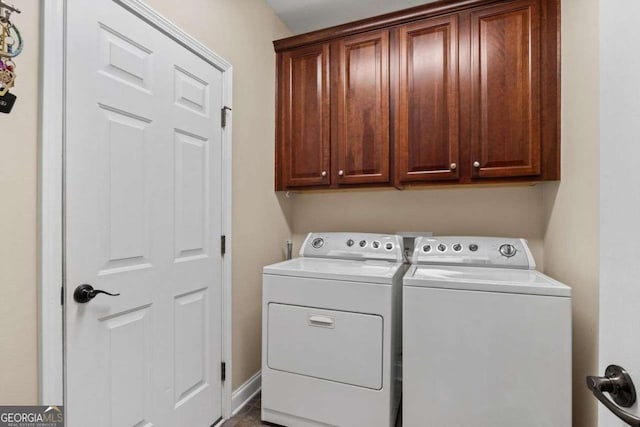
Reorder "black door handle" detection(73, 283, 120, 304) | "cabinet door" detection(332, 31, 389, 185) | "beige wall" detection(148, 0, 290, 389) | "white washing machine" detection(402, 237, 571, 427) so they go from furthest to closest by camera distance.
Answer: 1. "cabinet door" detection(332, 31, 389, 185)
2. "beige wall" detection(148, 0, 290, 389)
3. "white washing machine" detection(402, 237, 571, 427)
4. "black door handle" detection(73, 283, 120, 304)

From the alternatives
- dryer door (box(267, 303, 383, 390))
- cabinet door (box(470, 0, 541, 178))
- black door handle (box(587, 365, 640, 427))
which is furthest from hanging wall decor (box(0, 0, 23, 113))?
cabinet door (box(470, 0, 541, 178))

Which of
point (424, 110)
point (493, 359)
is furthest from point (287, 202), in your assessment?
point (493, 359)

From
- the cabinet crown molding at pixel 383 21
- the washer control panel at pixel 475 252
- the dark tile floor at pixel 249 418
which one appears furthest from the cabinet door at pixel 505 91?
the dark tile floor at pixel 249 418

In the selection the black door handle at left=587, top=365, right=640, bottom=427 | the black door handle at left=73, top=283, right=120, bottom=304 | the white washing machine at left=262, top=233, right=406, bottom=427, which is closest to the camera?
the black door handle at left=587, top=365, right=640, bottom=427

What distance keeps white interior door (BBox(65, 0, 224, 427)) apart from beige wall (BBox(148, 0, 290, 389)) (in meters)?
0.17

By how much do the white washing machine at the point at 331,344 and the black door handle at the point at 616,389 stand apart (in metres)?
1.04

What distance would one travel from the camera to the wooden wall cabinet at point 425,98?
1.72 meters

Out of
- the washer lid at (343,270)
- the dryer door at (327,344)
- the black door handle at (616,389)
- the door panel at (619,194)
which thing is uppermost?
the door panel at (619,194)

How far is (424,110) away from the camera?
6.37 feet

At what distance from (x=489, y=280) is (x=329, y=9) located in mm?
2121

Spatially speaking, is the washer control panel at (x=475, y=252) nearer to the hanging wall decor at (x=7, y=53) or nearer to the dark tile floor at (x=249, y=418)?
the dark tile floor at (x=249, y=418)

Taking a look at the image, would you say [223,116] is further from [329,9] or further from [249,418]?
[249,418]

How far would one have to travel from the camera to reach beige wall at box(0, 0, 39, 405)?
0.89 meters

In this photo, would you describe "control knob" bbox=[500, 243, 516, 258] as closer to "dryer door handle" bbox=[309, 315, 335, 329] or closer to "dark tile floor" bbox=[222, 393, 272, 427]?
"dryer door handle" bbox=[309, 315, 335, 329]
